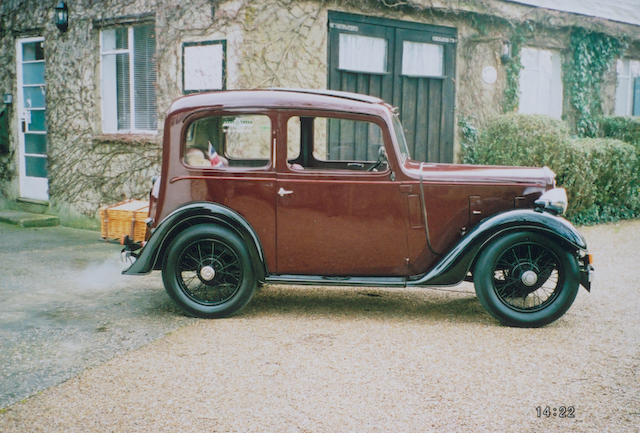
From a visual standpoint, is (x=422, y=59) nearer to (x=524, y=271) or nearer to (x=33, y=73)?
(x=524, y=271)

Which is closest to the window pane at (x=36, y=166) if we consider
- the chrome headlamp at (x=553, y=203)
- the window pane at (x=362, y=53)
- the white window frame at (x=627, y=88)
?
the window pane at (x=362, y=53)

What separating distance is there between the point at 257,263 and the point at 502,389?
2.14 meters

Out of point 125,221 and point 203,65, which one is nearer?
point 125,221

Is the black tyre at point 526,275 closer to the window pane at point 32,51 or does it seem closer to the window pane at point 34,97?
the window pane at point 34,97

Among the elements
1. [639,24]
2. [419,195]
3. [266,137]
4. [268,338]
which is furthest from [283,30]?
[639,24]

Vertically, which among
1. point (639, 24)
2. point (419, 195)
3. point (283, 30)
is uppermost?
point (639, 24)

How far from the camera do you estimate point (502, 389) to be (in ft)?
12.2

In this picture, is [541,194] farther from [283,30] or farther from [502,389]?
[283,30]

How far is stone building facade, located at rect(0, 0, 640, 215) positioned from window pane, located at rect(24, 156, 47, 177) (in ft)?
0.09

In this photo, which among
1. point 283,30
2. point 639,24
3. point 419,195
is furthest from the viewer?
point 639,24

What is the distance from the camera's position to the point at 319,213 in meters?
5.10

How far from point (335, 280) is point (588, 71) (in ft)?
30.7

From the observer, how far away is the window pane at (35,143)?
35.7 feet

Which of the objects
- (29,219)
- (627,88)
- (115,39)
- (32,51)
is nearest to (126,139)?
(115,39)
